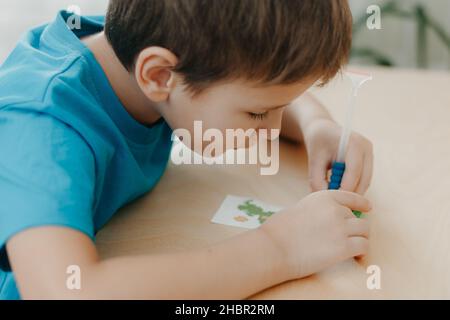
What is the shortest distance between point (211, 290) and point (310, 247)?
0.12 meters

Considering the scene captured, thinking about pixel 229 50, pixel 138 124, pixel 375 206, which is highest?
pixel 229 50

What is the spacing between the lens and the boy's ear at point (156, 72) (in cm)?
59

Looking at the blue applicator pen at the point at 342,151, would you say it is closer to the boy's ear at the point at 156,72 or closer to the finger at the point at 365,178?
the finger at the point at 365,178

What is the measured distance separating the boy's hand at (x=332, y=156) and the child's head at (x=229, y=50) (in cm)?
14

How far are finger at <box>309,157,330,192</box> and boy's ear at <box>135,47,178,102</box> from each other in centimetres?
23

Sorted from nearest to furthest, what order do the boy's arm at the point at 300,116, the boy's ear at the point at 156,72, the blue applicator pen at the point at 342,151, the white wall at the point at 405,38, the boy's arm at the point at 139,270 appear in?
the boy's arm at the point at 139,270, the boy's ear at the point at 156,72, the blue applicator pen at the point at 342,151, the boy's arm at the point at 300,116, the white wall at the point at 405,38

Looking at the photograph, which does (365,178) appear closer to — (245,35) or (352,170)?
(352,170)

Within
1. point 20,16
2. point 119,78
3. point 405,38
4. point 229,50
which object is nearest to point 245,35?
point 229,50

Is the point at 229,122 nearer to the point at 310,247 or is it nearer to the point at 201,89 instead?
the point at 201,89

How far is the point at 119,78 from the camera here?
677mm

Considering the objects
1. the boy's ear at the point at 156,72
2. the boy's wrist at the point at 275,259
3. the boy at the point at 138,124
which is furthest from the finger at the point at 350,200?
the boy's ear at the point at 156,72

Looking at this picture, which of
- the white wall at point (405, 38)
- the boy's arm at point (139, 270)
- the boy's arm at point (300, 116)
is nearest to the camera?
the boy's arm at point (139, 270)

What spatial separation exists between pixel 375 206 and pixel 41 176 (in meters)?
0.42
